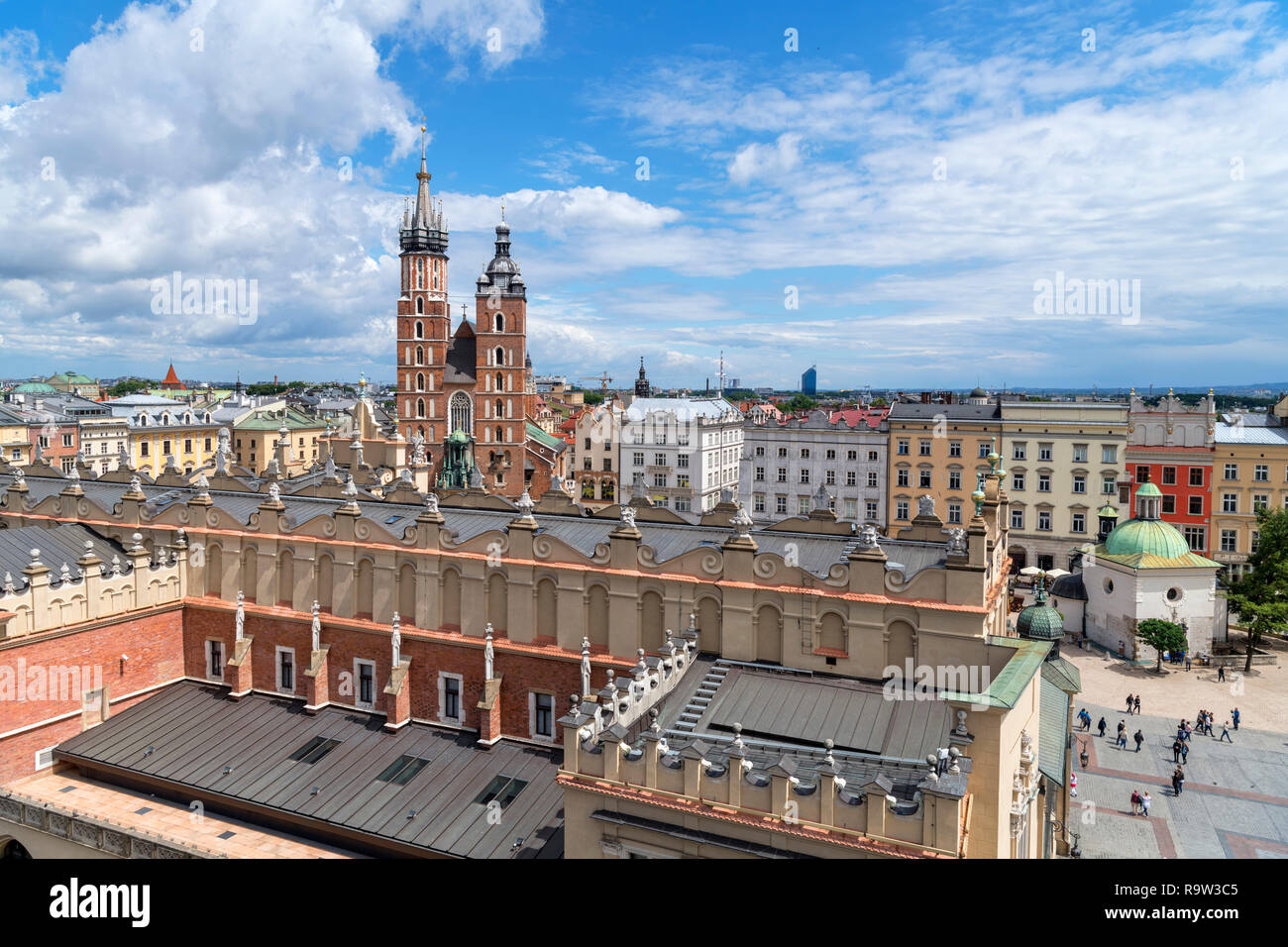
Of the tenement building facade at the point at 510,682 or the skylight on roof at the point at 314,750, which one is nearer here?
the tenement building facade at the point at 510,682

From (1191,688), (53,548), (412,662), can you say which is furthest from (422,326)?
(1191,688)

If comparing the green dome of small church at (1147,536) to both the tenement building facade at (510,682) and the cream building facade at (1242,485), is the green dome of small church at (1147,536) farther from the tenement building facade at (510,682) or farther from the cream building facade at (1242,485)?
the tenement building facade at (510,682)

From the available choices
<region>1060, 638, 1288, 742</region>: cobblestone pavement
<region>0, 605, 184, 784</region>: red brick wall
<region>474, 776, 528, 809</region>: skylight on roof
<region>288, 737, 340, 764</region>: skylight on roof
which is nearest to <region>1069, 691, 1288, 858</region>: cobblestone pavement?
<region>1060, 638, 1288, 742</region>: cobblestone pavement

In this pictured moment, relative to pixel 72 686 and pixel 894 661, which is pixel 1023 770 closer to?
pixel 894 661

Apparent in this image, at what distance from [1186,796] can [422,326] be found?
90694 mm

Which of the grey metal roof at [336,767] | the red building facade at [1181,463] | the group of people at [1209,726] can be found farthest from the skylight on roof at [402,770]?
the red building facade at [1181,463]

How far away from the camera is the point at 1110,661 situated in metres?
58.0

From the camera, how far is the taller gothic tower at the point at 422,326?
4003 inches

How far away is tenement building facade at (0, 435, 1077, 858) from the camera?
17062 millimetres

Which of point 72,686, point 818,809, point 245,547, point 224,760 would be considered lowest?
point 224,760

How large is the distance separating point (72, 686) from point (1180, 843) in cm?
4409

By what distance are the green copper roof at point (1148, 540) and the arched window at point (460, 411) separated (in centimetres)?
7198

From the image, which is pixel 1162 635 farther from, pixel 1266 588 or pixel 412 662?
pixel 412 662
